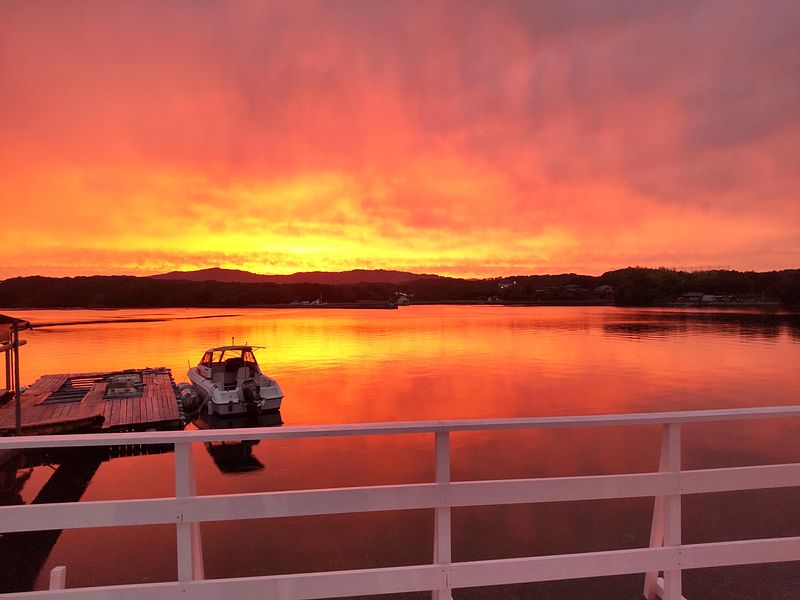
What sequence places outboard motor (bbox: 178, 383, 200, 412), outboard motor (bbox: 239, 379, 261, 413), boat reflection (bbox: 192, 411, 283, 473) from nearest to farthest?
boat reflection (bbox: 192, 411, 283, 473) < outboard motor (bbox: 239, 379, 261, 413) < outboard motor (bbox: 178, 383, 200, 412)

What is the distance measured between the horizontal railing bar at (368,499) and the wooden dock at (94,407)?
15.9 metres

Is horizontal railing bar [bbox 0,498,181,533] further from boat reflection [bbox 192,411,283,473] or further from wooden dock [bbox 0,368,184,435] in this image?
wooden dock [bbox 0,368,184,435]

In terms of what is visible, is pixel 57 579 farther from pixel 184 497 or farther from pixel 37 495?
pixel 37 495

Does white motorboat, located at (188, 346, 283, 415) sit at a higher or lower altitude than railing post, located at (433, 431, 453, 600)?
lower

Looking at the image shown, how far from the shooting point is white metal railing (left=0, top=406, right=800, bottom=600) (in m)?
2.70

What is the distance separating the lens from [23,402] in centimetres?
2025

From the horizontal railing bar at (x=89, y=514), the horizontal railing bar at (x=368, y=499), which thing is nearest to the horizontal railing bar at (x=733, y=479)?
the horizontal railing bar at (x=368, y=499)

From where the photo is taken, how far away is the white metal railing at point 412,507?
2701 millimetres

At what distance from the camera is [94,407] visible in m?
19.7

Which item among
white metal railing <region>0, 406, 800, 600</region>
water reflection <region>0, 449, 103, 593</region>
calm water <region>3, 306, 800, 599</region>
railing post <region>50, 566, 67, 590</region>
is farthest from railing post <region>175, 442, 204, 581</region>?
water reflection <region>0, 449, 103, 593</region>

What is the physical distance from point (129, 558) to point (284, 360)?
164 ft

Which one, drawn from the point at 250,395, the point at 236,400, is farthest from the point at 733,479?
the point at 236,400

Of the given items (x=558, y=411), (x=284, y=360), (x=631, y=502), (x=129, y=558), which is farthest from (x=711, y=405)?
(x=284, y=360)

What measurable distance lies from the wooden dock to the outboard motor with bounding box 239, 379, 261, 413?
2.78m
